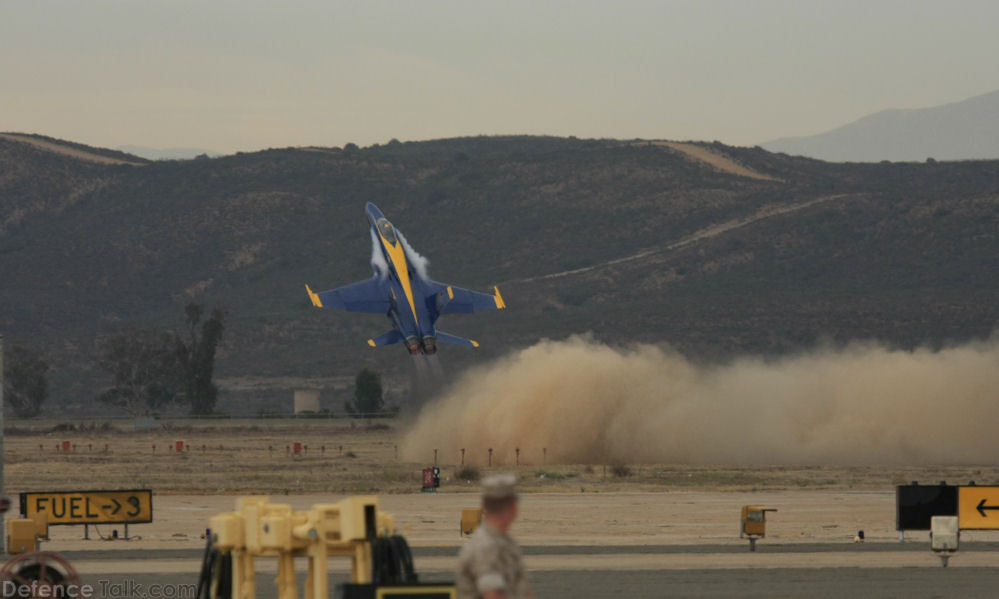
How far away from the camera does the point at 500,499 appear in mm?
14742

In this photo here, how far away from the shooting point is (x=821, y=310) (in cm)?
16950

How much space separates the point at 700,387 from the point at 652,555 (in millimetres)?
45680

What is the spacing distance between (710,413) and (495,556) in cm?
6545

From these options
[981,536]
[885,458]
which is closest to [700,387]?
[885,458]

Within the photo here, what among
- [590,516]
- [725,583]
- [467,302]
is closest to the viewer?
[725,583]

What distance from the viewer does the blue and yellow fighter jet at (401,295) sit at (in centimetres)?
7481

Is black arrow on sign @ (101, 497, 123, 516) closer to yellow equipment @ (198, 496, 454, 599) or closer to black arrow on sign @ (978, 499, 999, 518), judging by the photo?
yellow equipment @ (198, 496, 454, 599)

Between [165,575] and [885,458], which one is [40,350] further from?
[165,575]

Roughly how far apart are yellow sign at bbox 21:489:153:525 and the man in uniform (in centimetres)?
2668

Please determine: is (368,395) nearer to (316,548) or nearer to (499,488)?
(316,548)

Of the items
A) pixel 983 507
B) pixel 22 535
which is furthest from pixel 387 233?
pixel 983 507

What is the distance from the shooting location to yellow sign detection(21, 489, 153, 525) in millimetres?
40044

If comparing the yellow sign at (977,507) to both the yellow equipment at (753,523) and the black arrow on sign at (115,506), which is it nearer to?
the yellow equipment at (753,523)

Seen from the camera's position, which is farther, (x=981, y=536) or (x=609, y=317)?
(x=609, y=317)
